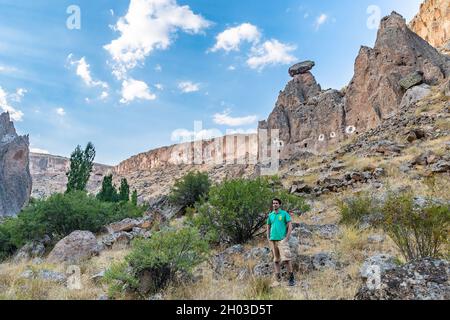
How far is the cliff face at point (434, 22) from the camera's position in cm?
5581

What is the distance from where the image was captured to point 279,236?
529 centimetres

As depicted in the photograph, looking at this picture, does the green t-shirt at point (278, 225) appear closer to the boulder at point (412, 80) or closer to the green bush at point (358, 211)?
the green bush at point (358, 211)

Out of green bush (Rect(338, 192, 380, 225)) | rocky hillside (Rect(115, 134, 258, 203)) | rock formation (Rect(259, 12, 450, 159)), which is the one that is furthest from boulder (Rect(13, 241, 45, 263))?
rocky hillside (Rect(115, 134, 258, 203))

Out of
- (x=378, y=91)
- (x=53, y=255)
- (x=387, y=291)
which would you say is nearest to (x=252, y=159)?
(x=378, y=91)

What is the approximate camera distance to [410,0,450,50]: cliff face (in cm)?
5581

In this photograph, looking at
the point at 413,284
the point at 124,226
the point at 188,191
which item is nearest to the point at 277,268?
the point at 413,284

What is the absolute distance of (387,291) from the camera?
332cm

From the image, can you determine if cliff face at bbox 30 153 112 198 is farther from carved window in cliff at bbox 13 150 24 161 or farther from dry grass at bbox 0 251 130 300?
dry grass at bbox 0 251 130 300
